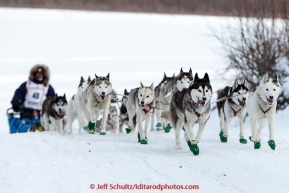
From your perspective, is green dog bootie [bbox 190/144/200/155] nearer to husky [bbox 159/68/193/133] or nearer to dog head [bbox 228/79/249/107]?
dog head [bbox 228/79/249/107]

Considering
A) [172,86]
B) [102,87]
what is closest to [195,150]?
[172,86]

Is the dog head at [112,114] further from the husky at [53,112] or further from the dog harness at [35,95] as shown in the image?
the dog harness at [35,95]

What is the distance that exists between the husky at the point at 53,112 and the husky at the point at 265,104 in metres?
3.10

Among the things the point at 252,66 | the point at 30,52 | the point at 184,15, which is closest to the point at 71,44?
the point at 30,52

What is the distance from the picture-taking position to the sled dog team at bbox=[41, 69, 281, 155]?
669 cm

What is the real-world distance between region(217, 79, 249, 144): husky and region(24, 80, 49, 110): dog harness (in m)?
2.85

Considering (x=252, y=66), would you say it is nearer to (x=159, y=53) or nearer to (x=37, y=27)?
(x=159, y=53)

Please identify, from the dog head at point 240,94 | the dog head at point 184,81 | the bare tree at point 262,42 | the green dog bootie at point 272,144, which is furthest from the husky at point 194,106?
the bare tree at point 262,42

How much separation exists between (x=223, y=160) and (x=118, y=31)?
76.8ft

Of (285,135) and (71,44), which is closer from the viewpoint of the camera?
(285,135)

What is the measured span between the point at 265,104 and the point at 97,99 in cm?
263

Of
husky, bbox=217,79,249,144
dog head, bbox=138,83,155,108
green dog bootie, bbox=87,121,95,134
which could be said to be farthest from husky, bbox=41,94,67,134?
husky, bbox=217,79,249,144

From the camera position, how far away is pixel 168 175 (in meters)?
5.54

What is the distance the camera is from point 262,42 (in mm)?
11906
